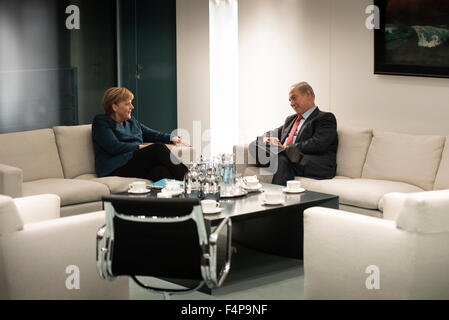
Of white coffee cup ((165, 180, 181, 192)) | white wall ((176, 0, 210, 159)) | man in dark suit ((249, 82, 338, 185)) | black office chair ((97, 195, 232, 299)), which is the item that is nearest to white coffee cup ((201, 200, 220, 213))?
white coffee cup ((165, 180, 181, 192))

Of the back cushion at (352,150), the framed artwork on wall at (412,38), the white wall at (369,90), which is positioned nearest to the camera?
the framed artwork on wall at (412,38)

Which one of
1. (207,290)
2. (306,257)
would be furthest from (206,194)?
(306,257)

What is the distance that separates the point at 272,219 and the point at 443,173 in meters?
1.43

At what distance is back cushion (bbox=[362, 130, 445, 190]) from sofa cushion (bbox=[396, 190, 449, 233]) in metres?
2.20

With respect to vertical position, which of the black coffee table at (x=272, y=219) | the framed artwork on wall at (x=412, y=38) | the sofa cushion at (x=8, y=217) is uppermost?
the framed artwork on wall at (x=412, y=38)

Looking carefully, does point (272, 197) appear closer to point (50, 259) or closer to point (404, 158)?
point (50, 259)

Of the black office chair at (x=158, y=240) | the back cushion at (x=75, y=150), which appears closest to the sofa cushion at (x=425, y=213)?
the black office chair at (x=158, y=240)

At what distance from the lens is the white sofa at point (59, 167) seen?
568 cm

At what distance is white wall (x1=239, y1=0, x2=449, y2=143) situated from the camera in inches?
248

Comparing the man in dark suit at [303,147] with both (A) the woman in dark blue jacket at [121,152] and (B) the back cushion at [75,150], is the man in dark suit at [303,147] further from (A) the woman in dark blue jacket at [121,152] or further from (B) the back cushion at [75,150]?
(B) the back cushion at [75,150]

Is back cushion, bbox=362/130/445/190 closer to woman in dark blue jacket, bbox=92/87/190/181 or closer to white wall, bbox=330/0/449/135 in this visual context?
white wall, bbox=330/0/449/135

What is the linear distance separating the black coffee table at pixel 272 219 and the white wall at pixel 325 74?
1656 mm

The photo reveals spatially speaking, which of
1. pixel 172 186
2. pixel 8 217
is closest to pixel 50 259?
pixel 8 217
